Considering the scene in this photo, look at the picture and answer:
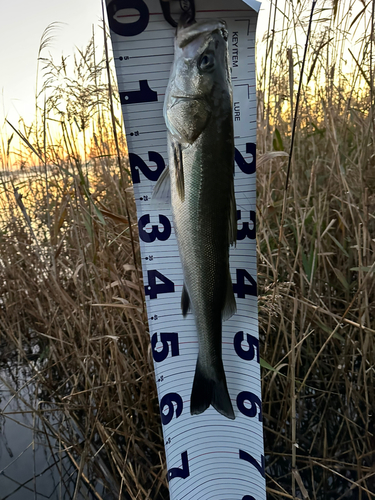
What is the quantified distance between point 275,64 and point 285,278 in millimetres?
1145

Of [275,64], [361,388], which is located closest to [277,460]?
[361,388]

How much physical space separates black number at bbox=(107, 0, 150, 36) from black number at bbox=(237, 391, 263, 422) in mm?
834

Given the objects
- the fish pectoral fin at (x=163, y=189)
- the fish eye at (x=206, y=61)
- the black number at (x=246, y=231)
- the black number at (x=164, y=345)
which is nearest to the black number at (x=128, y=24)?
the fish eye at (x=206, y=61)

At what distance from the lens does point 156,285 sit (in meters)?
0.82

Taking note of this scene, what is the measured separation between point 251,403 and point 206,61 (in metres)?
0.76

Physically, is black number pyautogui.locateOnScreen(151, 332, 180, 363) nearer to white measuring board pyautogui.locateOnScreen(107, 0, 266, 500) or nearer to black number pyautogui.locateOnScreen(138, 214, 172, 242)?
white measuring board pyautogui.locateOnScreen(107, 0, 266, 500)

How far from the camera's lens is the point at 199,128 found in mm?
665

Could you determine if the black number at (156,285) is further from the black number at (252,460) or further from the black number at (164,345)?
the black number at (252,460)

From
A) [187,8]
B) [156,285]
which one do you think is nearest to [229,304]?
[156,285]

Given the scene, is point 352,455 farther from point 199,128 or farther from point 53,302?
point 53,302

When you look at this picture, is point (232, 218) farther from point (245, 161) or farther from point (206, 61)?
point (206, 61)

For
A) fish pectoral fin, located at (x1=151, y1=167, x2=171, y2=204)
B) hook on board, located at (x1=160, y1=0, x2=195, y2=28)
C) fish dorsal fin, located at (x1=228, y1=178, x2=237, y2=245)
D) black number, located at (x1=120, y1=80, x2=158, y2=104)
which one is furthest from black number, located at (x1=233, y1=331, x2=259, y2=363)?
hook on board, located at (x1=160, y1=0, x2=195, y2=28)

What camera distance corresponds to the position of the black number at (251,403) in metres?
0.83

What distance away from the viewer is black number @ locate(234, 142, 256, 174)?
2.57 ft
